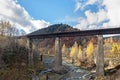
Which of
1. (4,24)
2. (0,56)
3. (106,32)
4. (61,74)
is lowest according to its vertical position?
(61,74)

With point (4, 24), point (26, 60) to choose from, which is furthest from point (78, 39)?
point (26, 60)

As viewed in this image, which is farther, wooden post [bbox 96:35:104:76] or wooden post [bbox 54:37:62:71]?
wooden post [bbox 54:37:62:71]

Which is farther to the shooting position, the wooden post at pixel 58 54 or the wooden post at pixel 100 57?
the wooden post at pixel 58 54

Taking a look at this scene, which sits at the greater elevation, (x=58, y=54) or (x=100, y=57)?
(x=58, y=54)

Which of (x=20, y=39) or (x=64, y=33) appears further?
(x=20, y=39)

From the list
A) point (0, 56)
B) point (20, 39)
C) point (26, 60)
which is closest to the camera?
point (0, 56)

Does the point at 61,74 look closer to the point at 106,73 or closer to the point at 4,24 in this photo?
the point at 106,73

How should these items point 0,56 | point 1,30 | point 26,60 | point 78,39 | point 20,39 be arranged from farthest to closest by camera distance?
point 78,39 < point 1,30 < point 20,39 < point 26,60 < point 0,56

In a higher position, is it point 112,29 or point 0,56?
point 112,29

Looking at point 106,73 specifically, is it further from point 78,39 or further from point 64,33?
point 78,39

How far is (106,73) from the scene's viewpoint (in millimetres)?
66062

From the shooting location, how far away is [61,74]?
75375mm

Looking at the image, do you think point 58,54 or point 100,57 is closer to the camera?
point 100,57

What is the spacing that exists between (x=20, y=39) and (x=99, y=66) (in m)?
42.9
